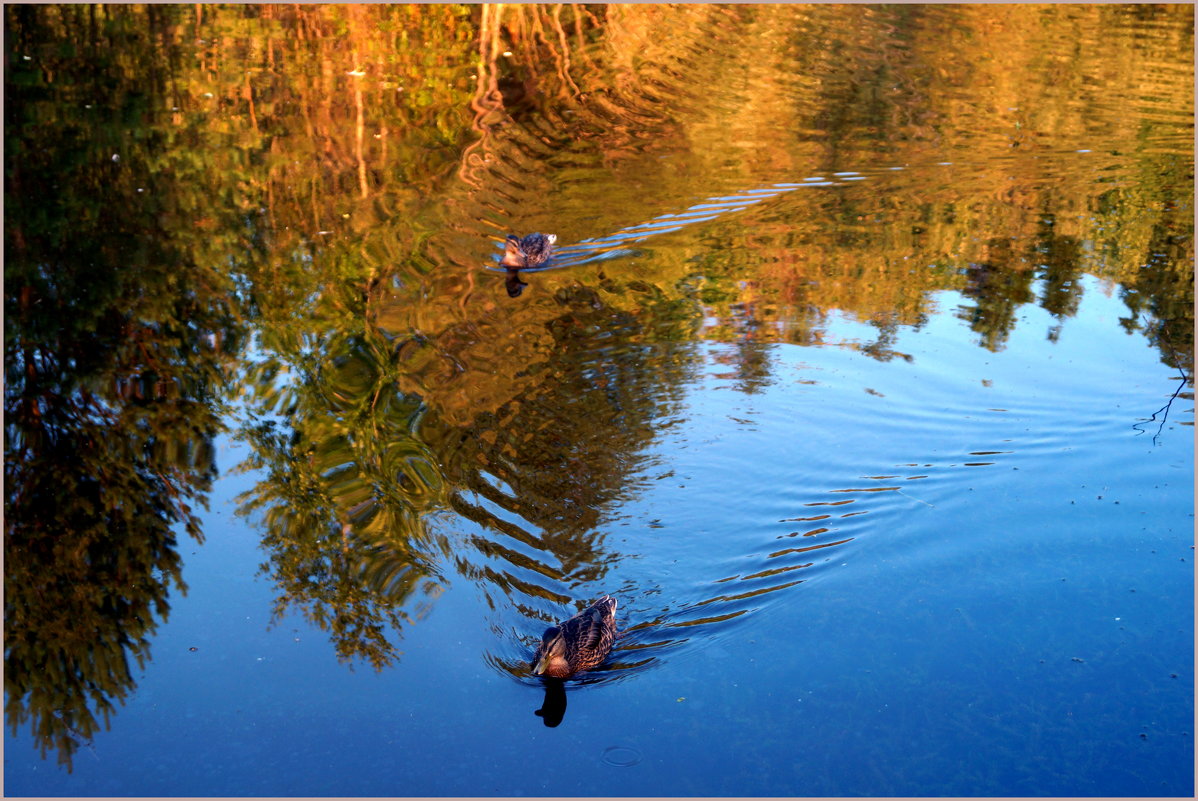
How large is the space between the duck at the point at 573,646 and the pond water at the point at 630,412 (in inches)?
4.4

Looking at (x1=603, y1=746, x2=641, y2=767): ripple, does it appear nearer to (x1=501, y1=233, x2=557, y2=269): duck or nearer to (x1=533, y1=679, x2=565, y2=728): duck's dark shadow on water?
(x1=533, y1=679, x2=565, y2=728): duck's dark shadow on water

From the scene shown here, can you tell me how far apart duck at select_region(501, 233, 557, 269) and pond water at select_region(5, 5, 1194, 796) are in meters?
0.20

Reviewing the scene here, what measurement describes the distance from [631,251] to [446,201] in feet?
7.14

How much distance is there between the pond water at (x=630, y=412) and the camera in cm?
499

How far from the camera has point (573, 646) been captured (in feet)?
16.1

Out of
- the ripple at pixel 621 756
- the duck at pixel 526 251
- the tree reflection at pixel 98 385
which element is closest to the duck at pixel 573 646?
the ripple at pixel 621 756

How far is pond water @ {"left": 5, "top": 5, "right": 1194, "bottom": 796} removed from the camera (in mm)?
4992

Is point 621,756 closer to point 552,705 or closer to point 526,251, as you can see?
point 552,705

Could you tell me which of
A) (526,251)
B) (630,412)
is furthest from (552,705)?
(526,251)

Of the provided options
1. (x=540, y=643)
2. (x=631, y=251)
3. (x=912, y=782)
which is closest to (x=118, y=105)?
(x=631, y=251)

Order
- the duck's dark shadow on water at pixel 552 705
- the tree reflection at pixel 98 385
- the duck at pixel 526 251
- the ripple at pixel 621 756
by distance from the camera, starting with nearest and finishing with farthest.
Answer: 1. the ripple at pixel 621 756
2. the duck's dark shadow on water at pixel 552 705
3. the tree reflection at pixel 98 385
4. the duck at pixel 526 251

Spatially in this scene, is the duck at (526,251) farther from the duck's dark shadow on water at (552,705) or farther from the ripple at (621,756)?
the ripple at (621,756)

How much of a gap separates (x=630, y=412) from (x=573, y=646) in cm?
236

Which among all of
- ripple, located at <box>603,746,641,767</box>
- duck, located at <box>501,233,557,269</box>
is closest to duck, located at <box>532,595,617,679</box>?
ripple, located at <box>603,746,641,767</box>
